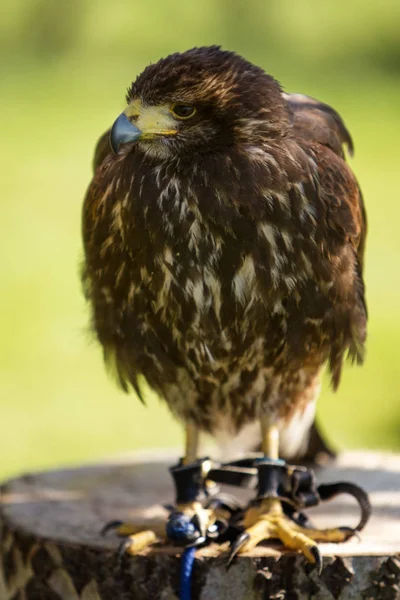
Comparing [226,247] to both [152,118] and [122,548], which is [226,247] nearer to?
[152,118]

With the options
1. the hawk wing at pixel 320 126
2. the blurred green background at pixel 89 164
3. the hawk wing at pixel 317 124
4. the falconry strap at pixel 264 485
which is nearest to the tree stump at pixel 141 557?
the falconry strap at pixel 264 485

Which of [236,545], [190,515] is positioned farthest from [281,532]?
[190,515]

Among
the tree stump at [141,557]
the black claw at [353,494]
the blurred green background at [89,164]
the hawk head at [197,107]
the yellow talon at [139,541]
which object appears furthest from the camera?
the blurred green background at [89,164]

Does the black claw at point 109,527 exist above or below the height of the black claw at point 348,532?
below

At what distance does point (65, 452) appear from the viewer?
256 inches

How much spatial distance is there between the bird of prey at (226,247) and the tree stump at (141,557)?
3.2 inches

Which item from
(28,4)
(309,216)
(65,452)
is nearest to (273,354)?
(309,216)

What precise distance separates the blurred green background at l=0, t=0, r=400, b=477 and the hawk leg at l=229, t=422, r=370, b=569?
0.73m

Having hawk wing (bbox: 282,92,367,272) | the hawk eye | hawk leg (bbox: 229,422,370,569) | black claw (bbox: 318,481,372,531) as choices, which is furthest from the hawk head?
black claw (bbox: 318,481,372,531)

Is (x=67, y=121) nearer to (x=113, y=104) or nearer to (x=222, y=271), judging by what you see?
(x=113, y=104)

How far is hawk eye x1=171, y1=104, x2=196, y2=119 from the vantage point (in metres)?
3.33

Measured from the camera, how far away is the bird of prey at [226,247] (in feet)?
11.0

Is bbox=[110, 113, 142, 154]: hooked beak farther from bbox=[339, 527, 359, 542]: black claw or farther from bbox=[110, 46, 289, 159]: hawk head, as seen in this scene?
bbox=[339, 527, 359, 542]: black claw

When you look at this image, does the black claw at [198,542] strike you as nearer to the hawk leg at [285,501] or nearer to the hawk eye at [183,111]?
the hawk leg at [285,501]
